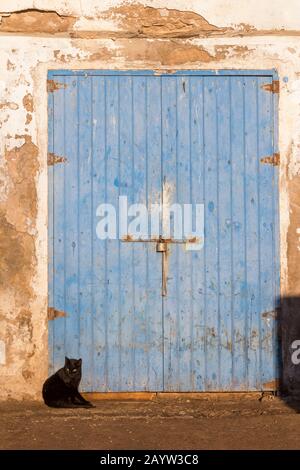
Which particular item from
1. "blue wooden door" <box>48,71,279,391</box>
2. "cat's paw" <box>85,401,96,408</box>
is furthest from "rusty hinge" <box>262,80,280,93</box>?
"cat's paw" <box>85,401,96,408</box>

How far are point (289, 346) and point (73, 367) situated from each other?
1.76 metres

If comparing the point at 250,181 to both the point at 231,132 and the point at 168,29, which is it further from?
the point at 168,29

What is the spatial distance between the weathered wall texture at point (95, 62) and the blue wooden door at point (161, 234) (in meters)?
0.11

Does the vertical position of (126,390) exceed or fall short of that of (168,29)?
it falls short

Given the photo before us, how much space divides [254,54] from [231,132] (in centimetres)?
68

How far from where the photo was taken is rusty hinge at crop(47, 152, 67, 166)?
7406 millimetres

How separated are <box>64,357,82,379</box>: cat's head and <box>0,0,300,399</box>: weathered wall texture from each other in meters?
0.23

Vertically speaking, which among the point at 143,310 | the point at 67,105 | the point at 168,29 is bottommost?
the point at 143,310

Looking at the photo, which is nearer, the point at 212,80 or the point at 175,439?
the point at 175,439

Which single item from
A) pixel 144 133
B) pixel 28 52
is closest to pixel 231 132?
pixel 144 133

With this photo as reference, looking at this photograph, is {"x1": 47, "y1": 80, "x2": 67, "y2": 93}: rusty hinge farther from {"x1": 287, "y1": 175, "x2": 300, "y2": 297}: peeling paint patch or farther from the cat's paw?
the cat's paw

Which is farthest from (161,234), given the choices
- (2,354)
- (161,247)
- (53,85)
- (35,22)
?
(35,22)

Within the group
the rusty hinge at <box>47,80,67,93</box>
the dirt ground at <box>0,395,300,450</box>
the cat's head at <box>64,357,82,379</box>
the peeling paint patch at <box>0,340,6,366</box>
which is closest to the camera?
the dirt ground at <box>0,395,300,450</box>

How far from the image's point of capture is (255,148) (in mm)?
7465
